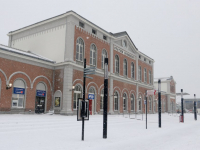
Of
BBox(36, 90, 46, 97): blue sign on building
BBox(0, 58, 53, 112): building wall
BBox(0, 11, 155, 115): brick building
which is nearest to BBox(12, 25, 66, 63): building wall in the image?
BBox(0, 11, 155, 115): brick building

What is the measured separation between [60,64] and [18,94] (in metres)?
5.84

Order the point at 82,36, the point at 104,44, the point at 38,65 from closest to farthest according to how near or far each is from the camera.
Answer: the point at 38,65, the point at 82,36, the point at 104,44

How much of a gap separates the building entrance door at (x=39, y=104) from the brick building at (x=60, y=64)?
113 millimetres

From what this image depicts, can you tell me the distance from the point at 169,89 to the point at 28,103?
49.7 metres

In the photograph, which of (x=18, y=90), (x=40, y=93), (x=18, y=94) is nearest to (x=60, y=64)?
(x=40, y=93)

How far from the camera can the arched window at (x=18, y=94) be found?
2045 centimetres

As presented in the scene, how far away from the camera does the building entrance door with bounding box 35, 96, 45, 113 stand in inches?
899

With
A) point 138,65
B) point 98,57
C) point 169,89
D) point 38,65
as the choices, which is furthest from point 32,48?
point 169,89

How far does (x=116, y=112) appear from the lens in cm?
3197

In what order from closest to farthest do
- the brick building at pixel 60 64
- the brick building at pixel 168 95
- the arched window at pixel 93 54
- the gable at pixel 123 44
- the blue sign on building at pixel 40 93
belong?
1. the brick building at pixel 60 64
2. the blue sign on building at pixel 40 93
3. the arched window at pixel 93 54
4. the gable at pixel 123 44
5. the brick building at pixel 168 95

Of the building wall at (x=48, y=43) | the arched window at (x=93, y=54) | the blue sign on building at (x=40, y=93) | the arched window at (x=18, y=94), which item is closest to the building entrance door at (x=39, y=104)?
the blue sign on building at (x=40, y=93)

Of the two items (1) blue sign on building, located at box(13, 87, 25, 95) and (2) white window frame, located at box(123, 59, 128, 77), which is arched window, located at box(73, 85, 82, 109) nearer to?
(1) blue sign on building, located at box(13, 87, 25, 95)

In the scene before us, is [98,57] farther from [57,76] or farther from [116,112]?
[116,112]

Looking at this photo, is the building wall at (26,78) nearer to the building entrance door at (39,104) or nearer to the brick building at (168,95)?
the building entrance door at (39,104)
